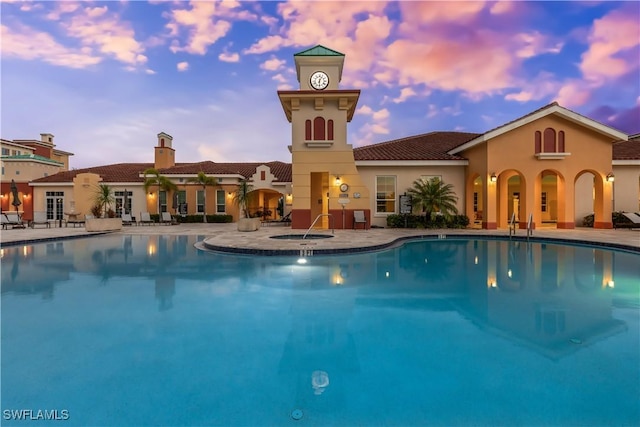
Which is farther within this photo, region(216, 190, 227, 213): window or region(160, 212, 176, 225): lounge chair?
region(216, 190, 227, 213): window

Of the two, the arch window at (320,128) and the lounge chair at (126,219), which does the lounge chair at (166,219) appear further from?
the arch window at (320,128)

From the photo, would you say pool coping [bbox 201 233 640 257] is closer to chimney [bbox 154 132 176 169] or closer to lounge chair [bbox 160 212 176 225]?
lounge chair [bbox 160 212 176 225]

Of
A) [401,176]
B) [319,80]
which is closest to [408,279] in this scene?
[401,176]

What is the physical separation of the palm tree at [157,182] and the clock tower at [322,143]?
12.6 meters

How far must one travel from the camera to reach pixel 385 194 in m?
17.7

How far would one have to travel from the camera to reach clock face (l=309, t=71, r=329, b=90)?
15.8 meters

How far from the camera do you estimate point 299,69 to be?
52.7 feet

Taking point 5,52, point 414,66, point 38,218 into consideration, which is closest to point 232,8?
point 414,66

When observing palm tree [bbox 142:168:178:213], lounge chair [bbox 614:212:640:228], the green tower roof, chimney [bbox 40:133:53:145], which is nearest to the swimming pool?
lounge chair [bbox 614:212:640:228]

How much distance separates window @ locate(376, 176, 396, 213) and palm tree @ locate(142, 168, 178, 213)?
15.9 meters

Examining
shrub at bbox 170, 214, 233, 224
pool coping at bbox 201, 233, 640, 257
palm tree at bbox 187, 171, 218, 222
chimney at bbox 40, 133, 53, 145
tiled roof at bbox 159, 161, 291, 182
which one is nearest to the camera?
pool coping at bbox 201, 233, 640, 257

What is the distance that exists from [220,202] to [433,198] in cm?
1611

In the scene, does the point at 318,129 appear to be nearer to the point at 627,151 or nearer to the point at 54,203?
the point at 627,151

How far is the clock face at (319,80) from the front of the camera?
1584cm
